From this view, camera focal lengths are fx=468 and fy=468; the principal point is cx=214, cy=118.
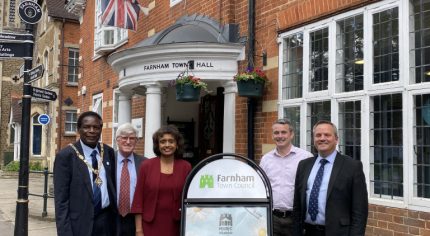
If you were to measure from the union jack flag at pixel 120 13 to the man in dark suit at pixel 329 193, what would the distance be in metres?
6.63

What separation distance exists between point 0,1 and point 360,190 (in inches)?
1491

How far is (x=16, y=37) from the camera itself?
6.69 meters

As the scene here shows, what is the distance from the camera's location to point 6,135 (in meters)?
33.1

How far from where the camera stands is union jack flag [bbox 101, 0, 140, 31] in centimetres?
929

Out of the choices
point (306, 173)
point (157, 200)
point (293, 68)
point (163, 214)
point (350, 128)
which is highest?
point (293, 68)

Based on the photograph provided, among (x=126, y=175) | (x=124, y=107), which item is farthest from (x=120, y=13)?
(x=126, y=175)

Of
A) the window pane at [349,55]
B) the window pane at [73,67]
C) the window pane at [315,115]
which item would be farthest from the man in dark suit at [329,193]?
the window pane at [73,67]

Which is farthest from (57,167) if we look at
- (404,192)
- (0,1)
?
(0,1)

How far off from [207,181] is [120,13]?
6.51m

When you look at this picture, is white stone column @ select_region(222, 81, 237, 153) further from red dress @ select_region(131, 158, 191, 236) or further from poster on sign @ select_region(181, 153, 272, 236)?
red dress @ select_region(131, 158, 191, 236)

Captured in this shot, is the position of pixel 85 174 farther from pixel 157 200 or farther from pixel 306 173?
pixel 306 173

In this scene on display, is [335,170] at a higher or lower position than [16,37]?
lower

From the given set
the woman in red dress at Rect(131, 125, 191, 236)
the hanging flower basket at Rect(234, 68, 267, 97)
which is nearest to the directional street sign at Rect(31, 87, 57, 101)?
the hanging flower basket at Rect(234, 68, 267, 97)

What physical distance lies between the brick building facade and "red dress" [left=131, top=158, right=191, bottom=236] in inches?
91.2
